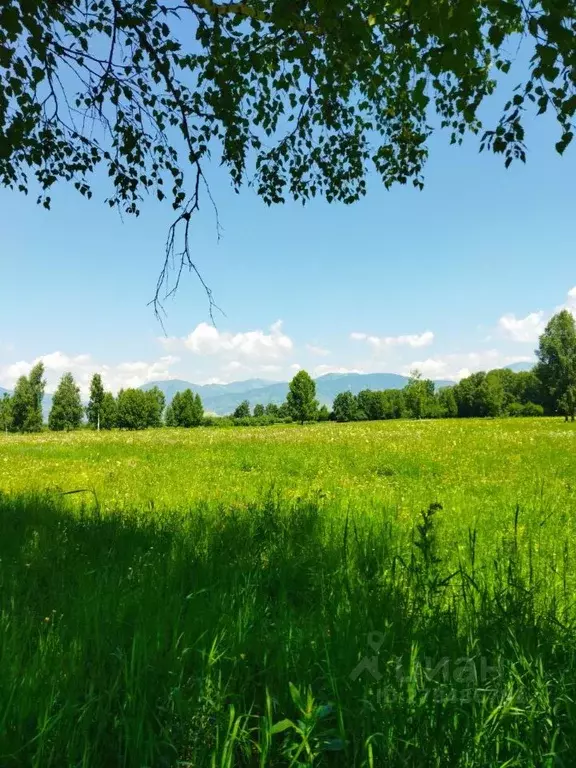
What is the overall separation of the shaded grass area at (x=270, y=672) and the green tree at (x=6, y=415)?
100 meters

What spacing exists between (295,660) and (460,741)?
0.86 metres

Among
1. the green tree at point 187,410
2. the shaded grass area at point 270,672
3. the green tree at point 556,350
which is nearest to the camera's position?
the shaded grass area at point 270,672

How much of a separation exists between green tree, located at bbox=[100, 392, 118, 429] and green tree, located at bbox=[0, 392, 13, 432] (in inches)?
677

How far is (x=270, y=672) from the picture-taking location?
7.06 feet

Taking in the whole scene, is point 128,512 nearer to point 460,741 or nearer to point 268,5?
point 460,741

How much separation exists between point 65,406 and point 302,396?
50815 millimetres

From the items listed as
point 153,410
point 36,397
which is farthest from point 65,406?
point 153,410

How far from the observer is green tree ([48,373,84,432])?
9069 cm

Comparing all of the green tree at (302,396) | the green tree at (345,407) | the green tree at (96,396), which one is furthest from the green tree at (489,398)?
the green tree at (96,396)

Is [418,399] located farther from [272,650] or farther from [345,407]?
[272,650]

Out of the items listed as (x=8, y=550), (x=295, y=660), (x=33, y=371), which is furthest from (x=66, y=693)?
(x=33, y=371)

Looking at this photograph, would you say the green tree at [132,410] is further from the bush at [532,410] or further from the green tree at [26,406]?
the bush at [532,410]

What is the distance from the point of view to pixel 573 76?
3240 mm

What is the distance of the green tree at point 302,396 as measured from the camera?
8588 cm
